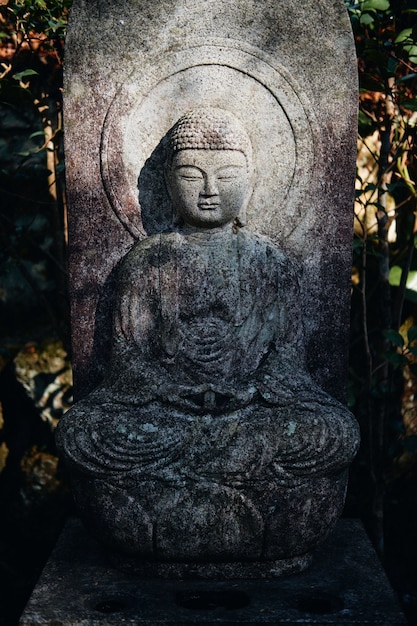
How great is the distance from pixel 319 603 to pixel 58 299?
100 inches

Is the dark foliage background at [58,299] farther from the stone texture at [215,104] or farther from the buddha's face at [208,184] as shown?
the buddha's face at [208,184]

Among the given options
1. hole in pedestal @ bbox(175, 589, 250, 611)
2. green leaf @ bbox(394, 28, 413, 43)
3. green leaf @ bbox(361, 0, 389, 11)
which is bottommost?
hole in pedestal @ bbox(175, 589, 250, 611)

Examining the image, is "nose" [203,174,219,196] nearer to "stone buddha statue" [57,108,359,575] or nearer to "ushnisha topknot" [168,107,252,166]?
"stone buddha statue" [57,108,359,575]

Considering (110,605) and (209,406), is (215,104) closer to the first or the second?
(209,406)

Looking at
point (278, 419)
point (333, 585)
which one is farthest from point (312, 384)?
point (333, 585)

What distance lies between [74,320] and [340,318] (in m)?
1.11

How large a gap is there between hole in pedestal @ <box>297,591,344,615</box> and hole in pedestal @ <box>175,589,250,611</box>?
196mm

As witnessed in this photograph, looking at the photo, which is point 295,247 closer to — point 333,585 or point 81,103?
point 81,103

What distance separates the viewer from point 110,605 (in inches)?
124

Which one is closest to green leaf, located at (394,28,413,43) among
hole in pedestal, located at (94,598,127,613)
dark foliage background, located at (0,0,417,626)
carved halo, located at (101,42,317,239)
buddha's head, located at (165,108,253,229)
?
dark foliage background, located at (0,0,417,626)

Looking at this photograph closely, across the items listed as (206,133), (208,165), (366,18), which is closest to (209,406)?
(208,165)

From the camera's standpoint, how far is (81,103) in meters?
3.68

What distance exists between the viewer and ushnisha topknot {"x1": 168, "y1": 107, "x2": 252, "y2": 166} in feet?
11.3

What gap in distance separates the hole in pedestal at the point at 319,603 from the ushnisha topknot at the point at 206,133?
1.68 metres
